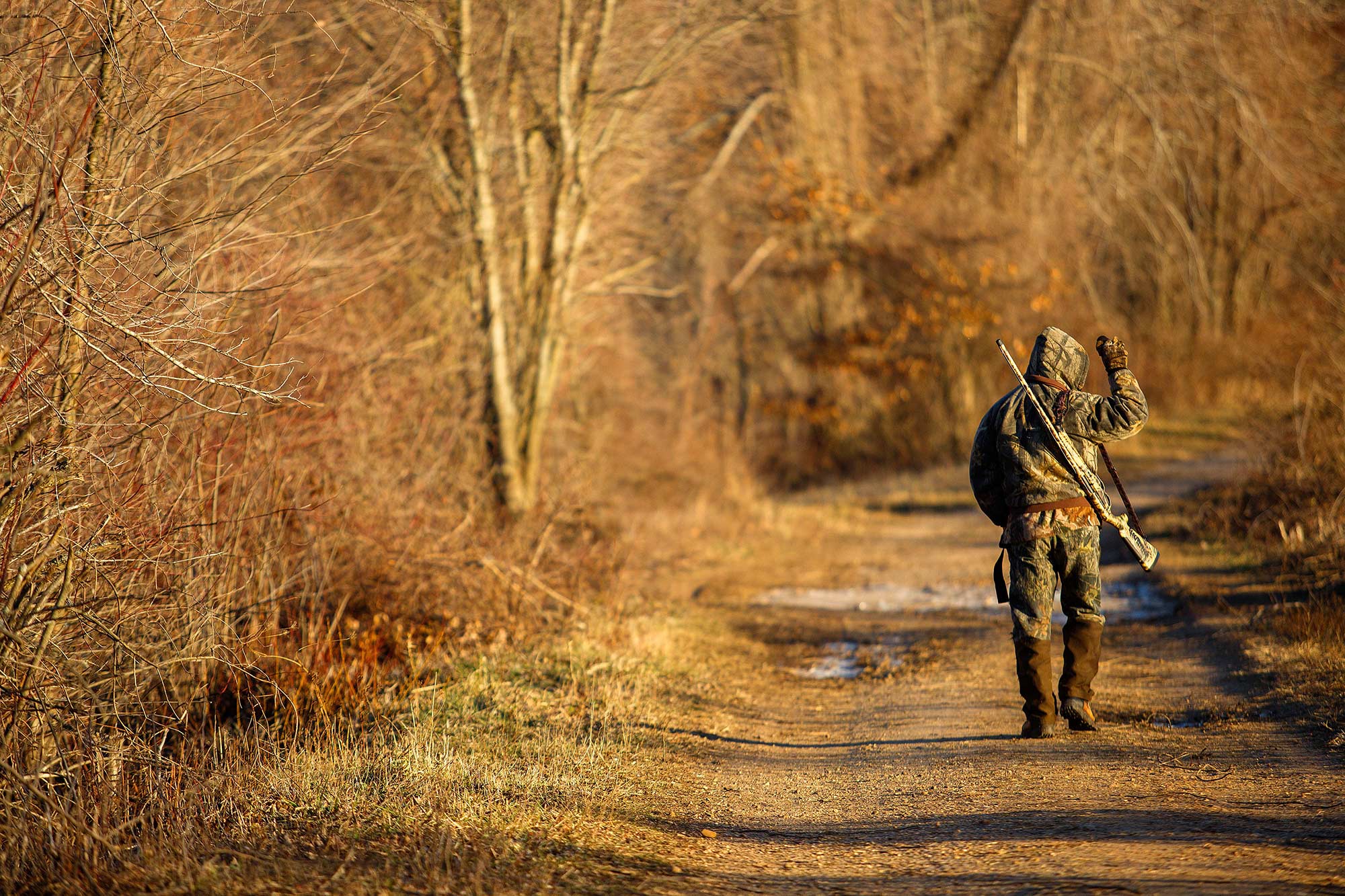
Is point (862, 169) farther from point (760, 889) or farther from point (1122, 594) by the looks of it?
point (760, 889)

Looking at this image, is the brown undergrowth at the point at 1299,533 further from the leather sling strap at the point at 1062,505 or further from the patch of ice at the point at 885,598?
the patch of ice at the point at 885,598

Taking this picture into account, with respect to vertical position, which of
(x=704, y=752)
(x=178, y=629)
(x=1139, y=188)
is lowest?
(x=704, y=752)

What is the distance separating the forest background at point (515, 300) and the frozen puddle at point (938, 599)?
145 cm

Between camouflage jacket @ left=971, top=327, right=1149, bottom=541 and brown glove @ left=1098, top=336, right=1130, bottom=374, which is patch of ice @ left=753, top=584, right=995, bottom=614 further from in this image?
brown glove @ left=1098, top=336, right=1130, bottom=374

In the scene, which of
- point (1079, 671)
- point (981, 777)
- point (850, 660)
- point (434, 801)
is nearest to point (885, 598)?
point (850, 660)

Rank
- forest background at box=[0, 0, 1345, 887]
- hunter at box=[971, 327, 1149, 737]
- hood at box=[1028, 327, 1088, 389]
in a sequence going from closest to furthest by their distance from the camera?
forest background at box=[0, 0, 1345, 887] < hunter at box=[971, 327, 1149, 737] < hood at box=[1028, 327, 1088, 389]

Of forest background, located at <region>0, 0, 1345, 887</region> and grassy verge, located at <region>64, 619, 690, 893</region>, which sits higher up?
forest background, located at <region>0, 0, 1345, 887</region>

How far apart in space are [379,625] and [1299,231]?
22.7 metres

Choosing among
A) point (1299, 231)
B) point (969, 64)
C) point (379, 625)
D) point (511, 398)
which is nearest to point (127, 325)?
point (379, 625)

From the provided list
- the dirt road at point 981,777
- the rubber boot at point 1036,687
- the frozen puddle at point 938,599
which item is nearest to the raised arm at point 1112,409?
the rubber boot at point 1036,687

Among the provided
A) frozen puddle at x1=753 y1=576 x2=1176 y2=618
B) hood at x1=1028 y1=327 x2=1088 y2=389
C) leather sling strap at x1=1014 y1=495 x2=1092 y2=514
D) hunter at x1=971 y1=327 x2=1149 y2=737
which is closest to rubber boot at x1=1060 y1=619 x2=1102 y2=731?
hunter at x1=971 y1=327 x2=1149 y2=737

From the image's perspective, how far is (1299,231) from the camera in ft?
80.4

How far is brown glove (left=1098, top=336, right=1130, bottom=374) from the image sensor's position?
640cm

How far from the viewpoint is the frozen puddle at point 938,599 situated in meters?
10.5
